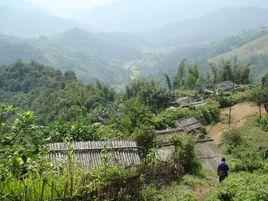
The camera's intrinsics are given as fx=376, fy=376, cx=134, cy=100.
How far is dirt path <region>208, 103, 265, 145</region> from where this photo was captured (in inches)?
1236

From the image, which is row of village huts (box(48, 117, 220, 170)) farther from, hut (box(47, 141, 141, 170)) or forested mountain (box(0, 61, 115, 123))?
forested mountain (box(0, 61, 115, 123))

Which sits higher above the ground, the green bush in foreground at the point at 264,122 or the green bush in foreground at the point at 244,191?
the green bush in foreground at the point at 244,191

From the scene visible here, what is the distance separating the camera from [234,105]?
40.4m

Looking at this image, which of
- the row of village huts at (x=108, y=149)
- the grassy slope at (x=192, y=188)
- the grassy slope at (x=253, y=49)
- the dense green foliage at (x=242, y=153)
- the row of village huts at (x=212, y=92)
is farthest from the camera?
the grassy slope at (x=253, y=49)

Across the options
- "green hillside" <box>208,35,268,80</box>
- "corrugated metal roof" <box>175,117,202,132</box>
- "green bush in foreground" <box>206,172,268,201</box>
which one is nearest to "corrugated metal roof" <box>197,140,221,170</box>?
"green bush in foreground" <box>206,172,268,201</box>

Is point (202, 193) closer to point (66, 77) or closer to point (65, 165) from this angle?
point (65, 165)

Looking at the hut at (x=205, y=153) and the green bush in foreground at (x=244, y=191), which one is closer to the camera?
the green bush in foreground at (x=244, y=191)

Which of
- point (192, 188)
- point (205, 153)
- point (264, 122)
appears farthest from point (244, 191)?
point (264, 122)

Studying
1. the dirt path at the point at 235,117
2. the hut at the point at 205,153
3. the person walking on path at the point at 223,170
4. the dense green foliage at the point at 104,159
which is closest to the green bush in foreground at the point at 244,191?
the dense green foliage at the point at 104,159

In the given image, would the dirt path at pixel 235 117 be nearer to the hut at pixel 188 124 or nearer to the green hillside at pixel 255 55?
the hut at pixel 188 124

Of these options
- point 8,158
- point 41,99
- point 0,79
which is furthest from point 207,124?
point 0,79

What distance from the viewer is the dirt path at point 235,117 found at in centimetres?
3139

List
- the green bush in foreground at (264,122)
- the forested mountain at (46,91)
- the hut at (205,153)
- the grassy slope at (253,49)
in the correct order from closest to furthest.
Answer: the hut at (205,153), the green bush in foreground at (264,122), the forested mountain at (46,91), the grassy slope at (253,49)

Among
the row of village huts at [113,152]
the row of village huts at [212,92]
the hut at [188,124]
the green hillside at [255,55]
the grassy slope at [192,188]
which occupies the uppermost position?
the row of village huts at [113,152]
